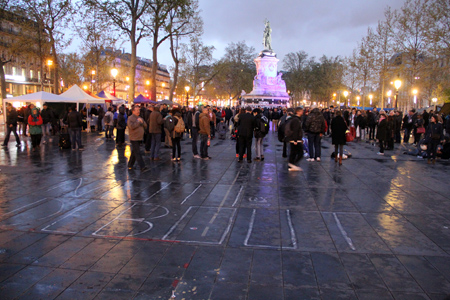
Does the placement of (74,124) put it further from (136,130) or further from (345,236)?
(345,236)

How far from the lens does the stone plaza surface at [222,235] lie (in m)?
3.92

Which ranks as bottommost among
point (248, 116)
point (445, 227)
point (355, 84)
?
point (445, 227)

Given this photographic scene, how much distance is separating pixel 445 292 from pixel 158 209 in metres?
4.58

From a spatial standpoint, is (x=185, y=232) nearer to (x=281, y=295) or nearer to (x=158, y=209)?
(x=158, y=209)

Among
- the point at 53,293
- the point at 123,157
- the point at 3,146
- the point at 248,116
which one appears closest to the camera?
the point at 53,293

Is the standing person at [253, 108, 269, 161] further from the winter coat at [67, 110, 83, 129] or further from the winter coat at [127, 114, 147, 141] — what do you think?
the winter coat at [67, 110, 83, 129]

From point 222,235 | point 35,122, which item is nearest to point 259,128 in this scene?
point 222,235

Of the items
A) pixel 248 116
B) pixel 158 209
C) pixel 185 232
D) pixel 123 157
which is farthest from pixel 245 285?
pixel 123 157

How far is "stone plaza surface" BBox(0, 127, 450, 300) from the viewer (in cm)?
392

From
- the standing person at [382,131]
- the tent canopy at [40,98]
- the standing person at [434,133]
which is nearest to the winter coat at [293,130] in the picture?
the standing person at [434,133]

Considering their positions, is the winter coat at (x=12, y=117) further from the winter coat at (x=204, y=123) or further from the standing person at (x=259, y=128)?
the standing person at (x=259, y=128)

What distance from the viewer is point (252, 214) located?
657 cm

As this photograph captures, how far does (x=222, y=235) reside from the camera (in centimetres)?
546

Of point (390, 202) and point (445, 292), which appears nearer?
point (445, 292)
